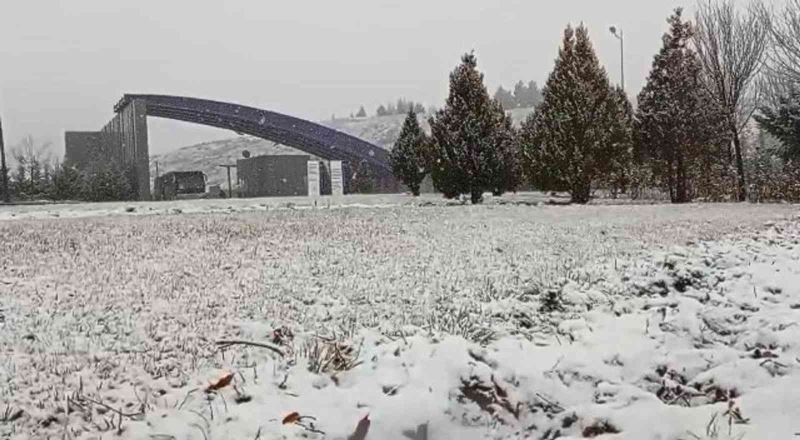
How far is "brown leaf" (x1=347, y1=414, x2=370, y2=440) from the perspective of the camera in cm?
352

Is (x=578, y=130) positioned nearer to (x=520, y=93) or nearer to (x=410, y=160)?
(x=410, y=160)

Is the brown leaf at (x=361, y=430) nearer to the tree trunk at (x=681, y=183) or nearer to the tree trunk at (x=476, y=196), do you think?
the tree trunk at (x=476, y=196)

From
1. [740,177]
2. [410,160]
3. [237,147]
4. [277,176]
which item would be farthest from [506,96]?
[740,177]

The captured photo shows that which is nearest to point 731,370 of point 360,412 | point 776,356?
point 776,356

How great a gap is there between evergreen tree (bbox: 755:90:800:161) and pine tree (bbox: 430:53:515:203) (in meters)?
10.4

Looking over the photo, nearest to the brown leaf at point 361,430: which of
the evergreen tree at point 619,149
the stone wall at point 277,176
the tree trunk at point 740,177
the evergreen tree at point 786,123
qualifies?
the evergreen tree at point 619,149

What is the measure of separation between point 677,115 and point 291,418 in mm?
23525

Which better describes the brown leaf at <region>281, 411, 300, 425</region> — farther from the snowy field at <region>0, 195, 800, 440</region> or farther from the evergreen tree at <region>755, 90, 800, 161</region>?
the evergreen tree at <region>755, 90, 800, 161</region>

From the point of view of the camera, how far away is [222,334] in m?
4.90

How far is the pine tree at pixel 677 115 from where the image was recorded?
23.4m

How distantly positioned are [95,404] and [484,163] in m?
20.4

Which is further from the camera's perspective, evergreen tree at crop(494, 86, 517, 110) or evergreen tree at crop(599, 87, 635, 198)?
evergreen tree at crop(494, 86, 517, 110)

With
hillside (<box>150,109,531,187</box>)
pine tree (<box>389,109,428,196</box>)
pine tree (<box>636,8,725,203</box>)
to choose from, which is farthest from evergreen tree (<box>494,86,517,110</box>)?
pine tree (<box>636,8,725,203</box>)

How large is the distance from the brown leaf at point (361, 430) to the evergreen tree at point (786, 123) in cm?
2434
